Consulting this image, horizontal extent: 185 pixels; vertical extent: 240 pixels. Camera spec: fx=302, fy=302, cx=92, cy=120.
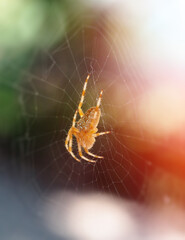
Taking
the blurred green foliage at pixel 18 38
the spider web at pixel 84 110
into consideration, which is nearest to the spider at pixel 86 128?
the spider web at pixel 84 110

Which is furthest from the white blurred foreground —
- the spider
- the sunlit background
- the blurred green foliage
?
the blurred green foliage

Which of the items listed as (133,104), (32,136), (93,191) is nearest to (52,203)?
(93,191)

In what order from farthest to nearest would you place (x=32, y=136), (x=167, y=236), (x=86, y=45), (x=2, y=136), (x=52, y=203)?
(x=2, y=136), (x=32, y=136), (x=52, y=203), (x=86, y=45), (x=167, y=236)

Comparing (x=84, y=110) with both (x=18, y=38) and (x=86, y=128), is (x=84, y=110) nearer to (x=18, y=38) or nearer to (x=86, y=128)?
(x=86, y=128)

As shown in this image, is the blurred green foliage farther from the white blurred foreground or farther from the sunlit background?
the white blurred foreground

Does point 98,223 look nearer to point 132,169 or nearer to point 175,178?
point 132,169

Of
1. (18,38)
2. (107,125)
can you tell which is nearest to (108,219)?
(107,125)
